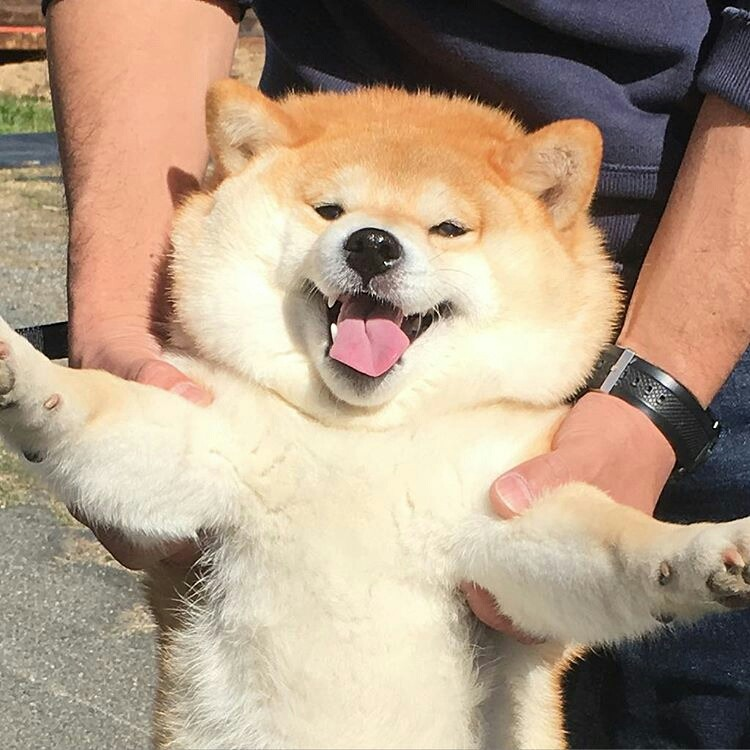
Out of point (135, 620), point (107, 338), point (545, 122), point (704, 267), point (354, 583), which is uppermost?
point (545, 122)

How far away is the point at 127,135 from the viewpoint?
8.30ft

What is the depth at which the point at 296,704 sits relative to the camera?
6.86ft

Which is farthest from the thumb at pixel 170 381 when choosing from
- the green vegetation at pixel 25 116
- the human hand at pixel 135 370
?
the green vegetation at pixel 25 116

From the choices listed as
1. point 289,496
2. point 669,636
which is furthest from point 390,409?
point 669,636


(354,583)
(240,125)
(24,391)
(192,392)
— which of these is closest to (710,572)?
(354,583)

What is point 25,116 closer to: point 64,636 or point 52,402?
point 64,636

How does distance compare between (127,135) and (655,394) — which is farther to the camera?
(127,135)

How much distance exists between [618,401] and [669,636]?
89 cm

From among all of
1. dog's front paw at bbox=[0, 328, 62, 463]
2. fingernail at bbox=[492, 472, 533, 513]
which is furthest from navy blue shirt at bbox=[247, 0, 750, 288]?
dog's front paw at bbox=[0, 328, 62, 463]

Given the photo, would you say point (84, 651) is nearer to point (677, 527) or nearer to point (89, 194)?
point (89, 194)

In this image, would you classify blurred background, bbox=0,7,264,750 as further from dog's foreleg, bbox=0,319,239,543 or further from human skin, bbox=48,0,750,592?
dog's foreleg, bbox=0,319,239,543

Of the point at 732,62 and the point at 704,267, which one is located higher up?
the point at 732,62

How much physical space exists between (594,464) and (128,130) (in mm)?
1202

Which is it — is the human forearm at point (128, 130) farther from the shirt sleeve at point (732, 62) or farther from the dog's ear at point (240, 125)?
the shirt sleeve at point (732, 62)
